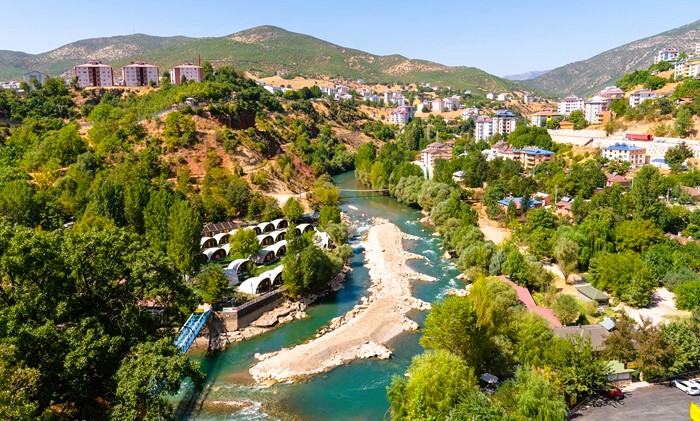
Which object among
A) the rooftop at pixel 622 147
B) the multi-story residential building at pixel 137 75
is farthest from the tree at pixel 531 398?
the multi-story residential building at pixel 137 75

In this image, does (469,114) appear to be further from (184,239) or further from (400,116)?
(184,239)

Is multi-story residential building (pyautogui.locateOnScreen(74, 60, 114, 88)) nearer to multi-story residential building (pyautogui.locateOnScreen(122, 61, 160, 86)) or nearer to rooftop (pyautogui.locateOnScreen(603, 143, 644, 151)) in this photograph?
multi-story residential building (pyautogui.locateOnScreen(122, 61, 160, 86))

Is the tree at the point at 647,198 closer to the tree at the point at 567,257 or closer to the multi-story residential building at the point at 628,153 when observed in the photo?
the tree at the point at 567,257

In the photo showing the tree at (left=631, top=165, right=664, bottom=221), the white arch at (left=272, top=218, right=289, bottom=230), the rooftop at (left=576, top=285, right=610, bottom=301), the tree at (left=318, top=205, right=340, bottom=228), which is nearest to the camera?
the rooftop at (left=576, top=285, right=610, bottom=301)

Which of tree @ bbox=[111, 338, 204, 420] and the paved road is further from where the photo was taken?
the paved road

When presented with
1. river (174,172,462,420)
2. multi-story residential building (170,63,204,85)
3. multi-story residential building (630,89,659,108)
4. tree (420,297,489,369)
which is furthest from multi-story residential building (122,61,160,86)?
tree (420,297,489,369)

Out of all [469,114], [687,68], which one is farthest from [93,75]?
[687,68]
